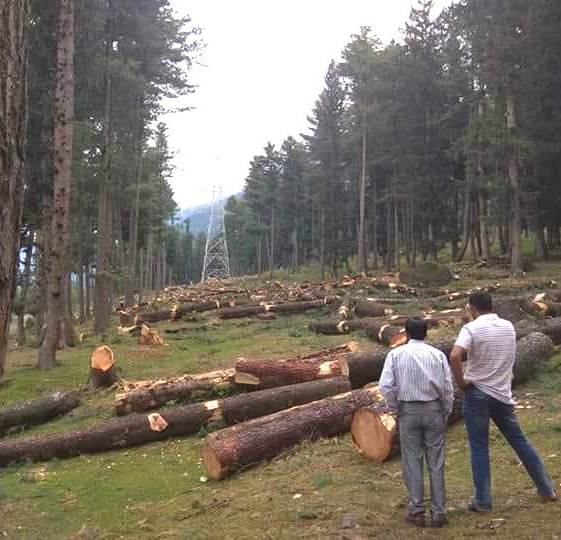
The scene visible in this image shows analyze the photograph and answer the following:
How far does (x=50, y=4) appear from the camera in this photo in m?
18.6

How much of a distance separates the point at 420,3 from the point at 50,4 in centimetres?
3096

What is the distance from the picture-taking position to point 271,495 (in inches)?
269

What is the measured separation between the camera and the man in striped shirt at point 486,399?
5680 millimetres

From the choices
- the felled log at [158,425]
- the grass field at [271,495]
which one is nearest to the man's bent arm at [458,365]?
the grass field at [271,495]

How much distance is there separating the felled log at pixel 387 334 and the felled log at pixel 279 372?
121 inches

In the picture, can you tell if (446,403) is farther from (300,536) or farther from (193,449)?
(193,449)

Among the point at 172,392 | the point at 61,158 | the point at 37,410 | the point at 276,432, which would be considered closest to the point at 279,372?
the point at 172,392

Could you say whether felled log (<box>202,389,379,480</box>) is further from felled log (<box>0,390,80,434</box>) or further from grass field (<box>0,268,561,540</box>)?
felled log (<box>0,390,80,434</box>)

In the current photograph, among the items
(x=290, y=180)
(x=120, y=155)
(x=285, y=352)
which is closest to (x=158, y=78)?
(x=120, y=155)

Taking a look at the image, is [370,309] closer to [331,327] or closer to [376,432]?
[331,327]

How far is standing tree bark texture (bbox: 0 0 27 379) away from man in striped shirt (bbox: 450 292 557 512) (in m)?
3.71

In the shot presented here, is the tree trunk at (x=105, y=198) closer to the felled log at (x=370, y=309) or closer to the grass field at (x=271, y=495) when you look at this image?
the felled log at (x=370, y=309)

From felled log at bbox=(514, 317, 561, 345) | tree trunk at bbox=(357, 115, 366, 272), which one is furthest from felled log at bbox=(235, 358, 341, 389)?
tree trunk at bbox=(357, 115, 366, 272)

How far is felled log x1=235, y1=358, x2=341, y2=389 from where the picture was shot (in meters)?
10.7
